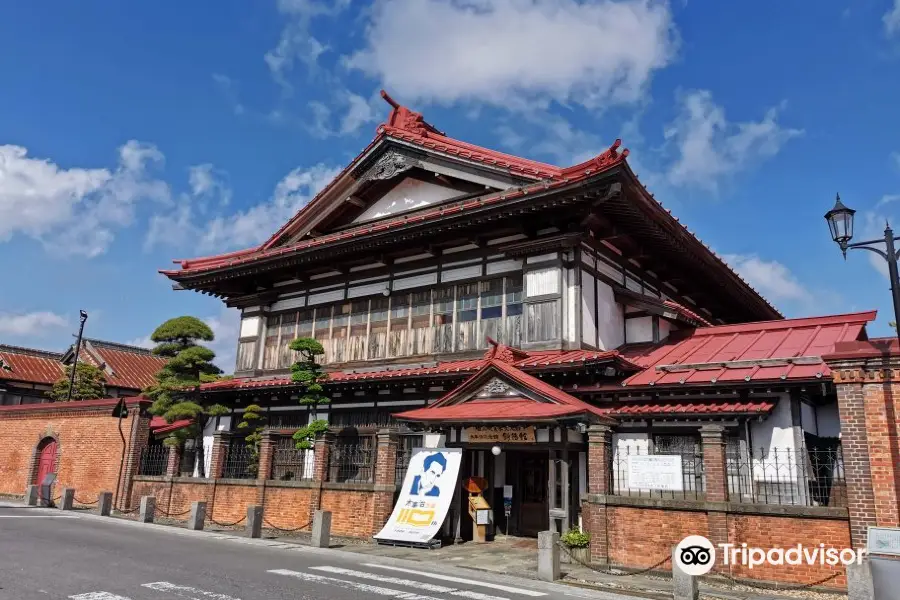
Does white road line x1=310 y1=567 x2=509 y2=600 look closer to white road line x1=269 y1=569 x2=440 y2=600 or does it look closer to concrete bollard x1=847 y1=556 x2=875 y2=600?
white road line x1=269 y1=569 x2=440 y2=600

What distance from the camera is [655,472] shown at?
12.5 m

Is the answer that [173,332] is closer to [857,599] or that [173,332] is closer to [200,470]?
[200,470]

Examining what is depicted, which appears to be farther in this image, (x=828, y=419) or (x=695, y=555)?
(x=828, y=419)

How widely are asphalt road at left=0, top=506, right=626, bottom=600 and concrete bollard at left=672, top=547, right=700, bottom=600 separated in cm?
85

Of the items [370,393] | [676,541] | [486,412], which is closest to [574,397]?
[486,412]

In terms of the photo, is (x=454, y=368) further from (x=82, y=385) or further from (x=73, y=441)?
(x=82, y=385)

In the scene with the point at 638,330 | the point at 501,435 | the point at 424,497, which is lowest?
the point at 424,497

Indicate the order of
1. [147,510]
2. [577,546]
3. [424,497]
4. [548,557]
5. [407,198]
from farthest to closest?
[407,198], [147,510], [424,497], [577,546], [548,557]

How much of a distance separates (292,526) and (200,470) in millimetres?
6349

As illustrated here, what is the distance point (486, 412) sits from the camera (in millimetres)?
14203

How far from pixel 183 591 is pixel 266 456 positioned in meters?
9.21

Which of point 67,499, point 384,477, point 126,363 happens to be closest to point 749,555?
point 384,477

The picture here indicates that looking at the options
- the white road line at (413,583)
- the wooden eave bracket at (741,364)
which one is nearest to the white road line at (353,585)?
the white road line at (413,583)

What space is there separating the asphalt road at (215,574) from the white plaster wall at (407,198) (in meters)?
10.4
